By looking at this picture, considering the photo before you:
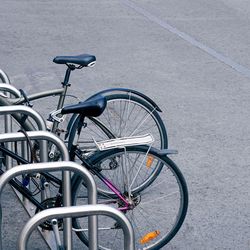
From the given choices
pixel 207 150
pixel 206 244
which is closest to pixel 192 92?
pixel 207 150

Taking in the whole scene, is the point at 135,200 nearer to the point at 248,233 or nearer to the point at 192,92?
the point at 248,233

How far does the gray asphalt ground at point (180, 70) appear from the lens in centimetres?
627

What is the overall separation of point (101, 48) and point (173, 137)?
3.72m

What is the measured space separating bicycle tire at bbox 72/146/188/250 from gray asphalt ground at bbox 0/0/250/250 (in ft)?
0.59

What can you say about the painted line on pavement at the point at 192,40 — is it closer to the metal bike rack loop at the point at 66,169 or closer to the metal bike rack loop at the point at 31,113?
the metal bike rack loop at the point at 31,113

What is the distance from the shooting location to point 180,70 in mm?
10188

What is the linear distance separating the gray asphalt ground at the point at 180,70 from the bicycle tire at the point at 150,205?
180 millimetres

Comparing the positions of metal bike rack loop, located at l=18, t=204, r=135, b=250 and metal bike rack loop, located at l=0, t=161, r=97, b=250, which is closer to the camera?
metal bike rack loop, located at l=18, t=204, r=135, b=250

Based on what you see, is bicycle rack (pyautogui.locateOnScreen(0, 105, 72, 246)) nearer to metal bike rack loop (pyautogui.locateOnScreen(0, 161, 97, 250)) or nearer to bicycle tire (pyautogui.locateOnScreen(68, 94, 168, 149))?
metal bike rack loop (pyautogui.locateOnScreen(0, 161, 97, 250))

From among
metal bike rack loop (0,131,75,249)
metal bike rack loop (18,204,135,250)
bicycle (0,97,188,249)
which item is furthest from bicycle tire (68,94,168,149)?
metal bike rack loop (18,204,135,250)

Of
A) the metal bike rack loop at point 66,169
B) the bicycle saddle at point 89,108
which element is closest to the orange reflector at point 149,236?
the bicycle saddle at point 89,108

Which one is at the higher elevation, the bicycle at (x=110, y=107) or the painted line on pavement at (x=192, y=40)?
the bicycle at (x=110, y=107)

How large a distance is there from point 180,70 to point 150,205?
4259 millimetres

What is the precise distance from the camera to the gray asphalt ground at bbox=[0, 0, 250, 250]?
627cm
